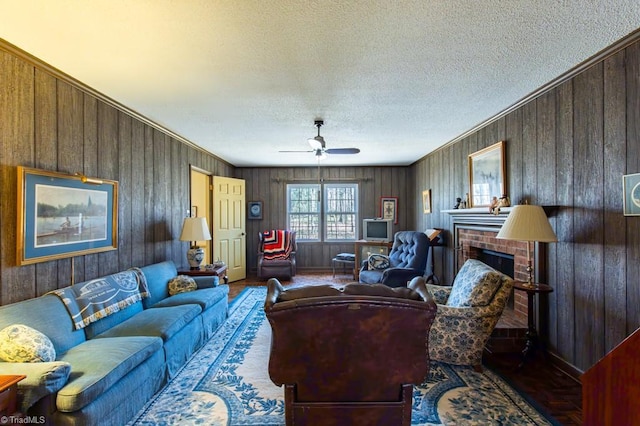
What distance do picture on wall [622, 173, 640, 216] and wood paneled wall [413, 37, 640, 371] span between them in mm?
45

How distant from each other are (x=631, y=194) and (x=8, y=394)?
3664mm

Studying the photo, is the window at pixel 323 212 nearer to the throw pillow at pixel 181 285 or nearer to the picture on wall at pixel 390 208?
the picture on wall at pixel 390 208

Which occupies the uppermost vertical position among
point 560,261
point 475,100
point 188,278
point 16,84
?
point 475,100

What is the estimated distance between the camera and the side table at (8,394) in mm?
1386

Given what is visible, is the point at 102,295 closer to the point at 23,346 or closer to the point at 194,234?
the point at 23,346

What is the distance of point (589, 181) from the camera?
236 centimetres

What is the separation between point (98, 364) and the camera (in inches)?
72.7

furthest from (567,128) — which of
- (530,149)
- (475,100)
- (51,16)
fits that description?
(51,16)

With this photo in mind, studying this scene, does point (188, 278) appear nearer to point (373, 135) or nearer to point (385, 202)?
point (373, 135)

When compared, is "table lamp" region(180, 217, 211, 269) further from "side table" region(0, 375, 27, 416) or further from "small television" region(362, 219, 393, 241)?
"small television" region(362, 219, 393, 241)

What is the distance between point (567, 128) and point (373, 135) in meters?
2.27

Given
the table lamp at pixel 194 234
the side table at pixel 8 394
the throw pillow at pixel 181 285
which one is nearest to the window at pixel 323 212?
the table lamp at pixel 194 234

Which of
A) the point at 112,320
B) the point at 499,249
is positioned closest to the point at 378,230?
the point at 499,249

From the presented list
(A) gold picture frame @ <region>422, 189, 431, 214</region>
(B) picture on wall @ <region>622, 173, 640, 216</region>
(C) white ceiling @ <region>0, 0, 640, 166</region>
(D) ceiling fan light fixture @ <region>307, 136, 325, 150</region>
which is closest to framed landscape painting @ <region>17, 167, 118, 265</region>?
(C) white ceiling @ <region>0, 0, 640, 166</region>
